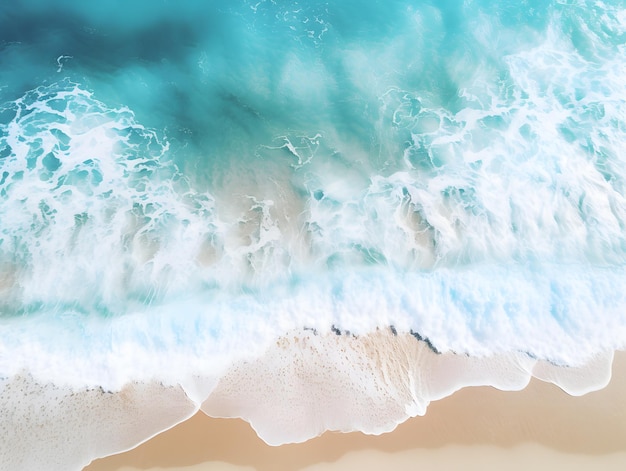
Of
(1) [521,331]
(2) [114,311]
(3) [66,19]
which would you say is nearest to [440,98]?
(1) [521,331]

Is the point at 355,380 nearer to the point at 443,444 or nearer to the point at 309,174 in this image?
the point at 443,444

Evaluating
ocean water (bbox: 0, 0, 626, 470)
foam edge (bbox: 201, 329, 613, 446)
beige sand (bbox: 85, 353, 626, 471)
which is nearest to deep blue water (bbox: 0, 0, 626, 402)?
ocean water (bbox: 0, 0, 626, 470)

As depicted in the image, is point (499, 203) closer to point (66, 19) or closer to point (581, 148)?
point (581, 148)

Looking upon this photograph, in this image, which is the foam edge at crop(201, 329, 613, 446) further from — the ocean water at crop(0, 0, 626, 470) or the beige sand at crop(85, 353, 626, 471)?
the beige sand at crop(85, 353, 626, 471)

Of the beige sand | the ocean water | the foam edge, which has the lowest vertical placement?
the beige sand

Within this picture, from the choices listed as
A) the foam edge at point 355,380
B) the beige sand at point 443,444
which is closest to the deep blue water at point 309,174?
the foam edge at point 355,380

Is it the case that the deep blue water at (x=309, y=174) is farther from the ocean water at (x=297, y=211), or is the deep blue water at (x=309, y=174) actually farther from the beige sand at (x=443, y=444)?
the beige sand at (x=443, y=444)
